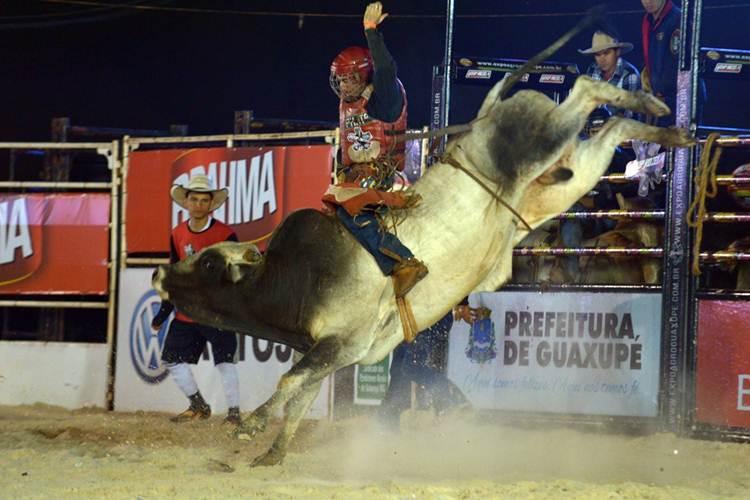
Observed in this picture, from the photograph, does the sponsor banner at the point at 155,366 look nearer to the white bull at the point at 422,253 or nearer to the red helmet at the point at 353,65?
the white bull at the point at 422,253

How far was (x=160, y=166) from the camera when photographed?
28.5 feet

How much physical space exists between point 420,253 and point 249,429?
1.26m

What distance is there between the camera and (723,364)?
268 inches

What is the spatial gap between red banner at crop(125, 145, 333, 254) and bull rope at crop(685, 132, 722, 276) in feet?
8.89

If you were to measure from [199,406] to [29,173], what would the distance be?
4.51 m

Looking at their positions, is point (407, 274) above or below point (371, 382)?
above

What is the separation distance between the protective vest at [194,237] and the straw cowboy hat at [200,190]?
0.16 metres

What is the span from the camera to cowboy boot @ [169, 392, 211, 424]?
7672 millimetres

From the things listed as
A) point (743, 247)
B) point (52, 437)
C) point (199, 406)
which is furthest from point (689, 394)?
point (52, 437)

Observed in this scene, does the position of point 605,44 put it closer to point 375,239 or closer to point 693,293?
point 693,293

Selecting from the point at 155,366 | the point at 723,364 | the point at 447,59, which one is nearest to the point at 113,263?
the point at 155,366

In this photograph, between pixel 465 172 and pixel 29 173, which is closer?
pixel 465 172

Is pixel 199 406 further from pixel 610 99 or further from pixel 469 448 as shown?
pixel 610 99

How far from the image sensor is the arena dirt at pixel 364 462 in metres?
4.98
